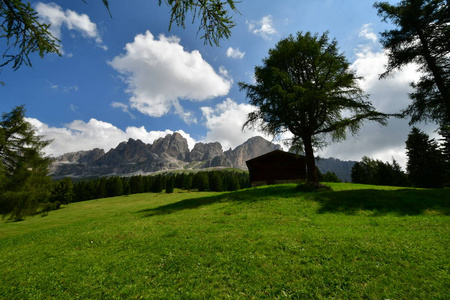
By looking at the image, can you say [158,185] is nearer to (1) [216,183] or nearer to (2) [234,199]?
(1) [216,183]

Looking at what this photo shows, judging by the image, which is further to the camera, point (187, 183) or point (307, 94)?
point (187, 183)

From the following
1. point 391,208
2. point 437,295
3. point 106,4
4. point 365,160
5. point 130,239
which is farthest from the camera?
point 365,160

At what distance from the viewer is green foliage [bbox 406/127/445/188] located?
125ft

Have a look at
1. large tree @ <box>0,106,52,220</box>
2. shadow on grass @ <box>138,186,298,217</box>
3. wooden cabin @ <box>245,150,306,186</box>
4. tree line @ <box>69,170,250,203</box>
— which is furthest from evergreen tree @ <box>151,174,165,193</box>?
shadow on grass @ <box>138,186,298,217</box>

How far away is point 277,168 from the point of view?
30.9m

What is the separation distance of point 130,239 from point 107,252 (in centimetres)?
131

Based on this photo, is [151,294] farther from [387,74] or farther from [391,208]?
[387,74]

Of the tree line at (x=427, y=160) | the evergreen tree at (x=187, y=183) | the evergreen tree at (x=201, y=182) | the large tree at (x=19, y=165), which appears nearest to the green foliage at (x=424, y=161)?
the tree line at (x=427, y=160)

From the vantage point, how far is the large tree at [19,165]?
49.5ft

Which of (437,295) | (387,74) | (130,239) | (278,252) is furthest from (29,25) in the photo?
(387,74)

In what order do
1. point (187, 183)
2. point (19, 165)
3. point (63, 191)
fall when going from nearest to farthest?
point (19, 165)
point (63, 191)
point (187, 183)

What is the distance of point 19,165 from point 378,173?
8196 cm

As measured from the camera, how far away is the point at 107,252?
24.2ft

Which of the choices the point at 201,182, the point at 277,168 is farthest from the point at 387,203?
the point at 201,182
